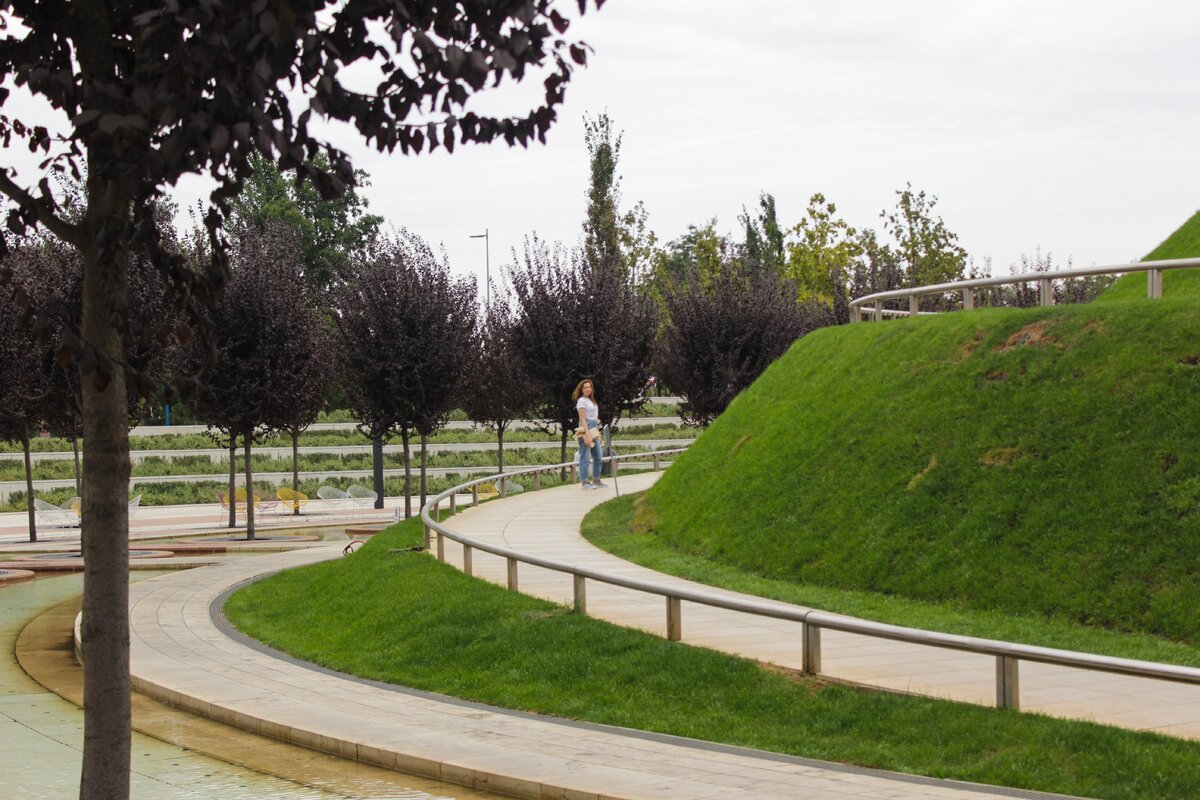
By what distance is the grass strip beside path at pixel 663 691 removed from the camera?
27.4 ft

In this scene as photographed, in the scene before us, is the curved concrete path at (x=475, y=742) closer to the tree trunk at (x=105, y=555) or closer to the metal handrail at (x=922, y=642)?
the metal handrail at (x=922, y=642)

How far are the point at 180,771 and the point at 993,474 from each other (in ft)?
29.6

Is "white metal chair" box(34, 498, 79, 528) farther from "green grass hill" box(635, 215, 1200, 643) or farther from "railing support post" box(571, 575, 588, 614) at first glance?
"railing support post" box(571, 575, 588, 614)

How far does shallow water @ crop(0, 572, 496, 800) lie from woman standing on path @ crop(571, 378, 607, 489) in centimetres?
1345

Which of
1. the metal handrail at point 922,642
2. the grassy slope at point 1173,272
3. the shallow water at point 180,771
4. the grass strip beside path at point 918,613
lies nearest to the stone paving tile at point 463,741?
the shallow water at point 180,771

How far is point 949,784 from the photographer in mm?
8266

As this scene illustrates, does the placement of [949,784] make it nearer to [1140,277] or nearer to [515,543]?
[515,543]

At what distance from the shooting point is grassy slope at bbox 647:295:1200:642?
13.1 metres

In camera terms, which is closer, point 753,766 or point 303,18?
point 303,18

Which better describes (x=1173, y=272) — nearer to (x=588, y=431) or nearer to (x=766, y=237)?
(x=588, y=431)

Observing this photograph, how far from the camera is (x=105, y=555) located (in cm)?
619

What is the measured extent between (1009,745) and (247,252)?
27.6 meters

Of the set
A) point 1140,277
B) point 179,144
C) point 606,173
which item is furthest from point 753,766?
point 606,173

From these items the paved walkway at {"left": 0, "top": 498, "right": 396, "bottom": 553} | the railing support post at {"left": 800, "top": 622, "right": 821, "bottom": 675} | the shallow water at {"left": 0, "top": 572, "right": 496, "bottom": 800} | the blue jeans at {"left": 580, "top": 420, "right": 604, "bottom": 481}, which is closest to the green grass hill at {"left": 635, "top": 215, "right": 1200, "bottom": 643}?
the railing support post at {"left": 800, "top": 622, "right": 821, "bottom": 675}
